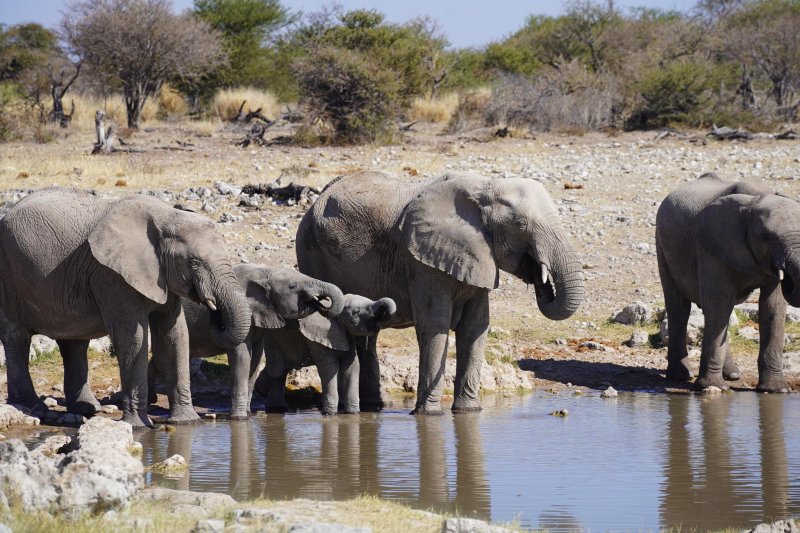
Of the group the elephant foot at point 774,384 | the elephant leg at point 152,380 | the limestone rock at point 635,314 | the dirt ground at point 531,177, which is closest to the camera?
the elephant leg at point 152,380

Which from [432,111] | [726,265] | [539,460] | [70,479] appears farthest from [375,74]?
[70,479]

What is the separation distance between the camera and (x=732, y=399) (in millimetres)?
13031

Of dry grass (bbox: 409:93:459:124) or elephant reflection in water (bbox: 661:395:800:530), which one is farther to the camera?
dry grass (bbox: 409:93:459:124)

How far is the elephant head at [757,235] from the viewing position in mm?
12539

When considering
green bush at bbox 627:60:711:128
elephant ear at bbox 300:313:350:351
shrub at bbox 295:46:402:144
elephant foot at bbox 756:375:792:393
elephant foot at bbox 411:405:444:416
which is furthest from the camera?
green bush at bbox 627:60:711:128

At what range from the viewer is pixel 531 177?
2202 centimetres

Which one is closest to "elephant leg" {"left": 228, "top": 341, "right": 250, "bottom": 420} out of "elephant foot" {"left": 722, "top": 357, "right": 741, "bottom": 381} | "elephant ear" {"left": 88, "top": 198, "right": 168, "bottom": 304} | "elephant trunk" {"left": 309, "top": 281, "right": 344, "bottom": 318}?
"elephant trunk" {"left": 309, "top": 281, "right": 344, "bottom": 318}

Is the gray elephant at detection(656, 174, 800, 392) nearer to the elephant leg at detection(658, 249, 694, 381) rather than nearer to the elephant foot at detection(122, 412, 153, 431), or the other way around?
the elephant leg at detection(658, 249, 694, 381)

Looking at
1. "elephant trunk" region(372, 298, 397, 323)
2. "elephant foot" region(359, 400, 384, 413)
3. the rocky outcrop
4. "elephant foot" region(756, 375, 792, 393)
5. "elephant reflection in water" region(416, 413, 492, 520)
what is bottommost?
"elephant reflection in water" region(416, 413, 492, 520)

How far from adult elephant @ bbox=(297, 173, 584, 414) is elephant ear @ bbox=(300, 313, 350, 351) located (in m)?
0.63

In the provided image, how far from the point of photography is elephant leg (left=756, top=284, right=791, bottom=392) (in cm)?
1330

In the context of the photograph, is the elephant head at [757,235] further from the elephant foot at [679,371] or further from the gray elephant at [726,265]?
the elephant foot at [679,371]

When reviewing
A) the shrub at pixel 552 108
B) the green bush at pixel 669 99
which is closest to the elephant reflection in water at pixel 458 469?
the shrub at pixel 552 108

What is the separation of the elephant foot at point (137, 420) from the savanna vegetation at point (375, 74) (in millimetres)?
16227
